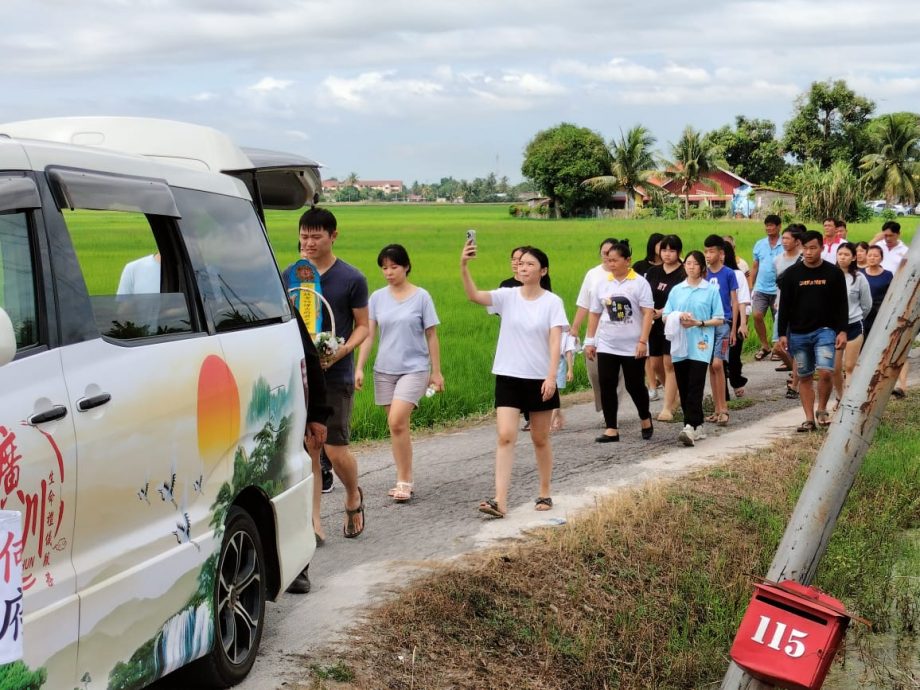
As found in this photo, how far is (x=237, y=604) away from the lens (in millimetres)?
5184

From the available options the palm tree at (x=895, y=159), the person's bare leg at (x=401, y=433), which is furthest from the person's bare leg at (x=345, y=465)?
the palm tree at (x=895, y=159)

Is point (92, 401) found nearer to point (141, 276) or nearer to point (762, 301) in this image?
point (141, 276)

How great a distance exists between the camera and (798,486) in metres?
9.16

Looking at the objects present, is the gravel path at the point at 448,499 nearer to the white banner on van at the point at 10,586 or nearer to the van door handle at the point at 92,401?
the van door handle at the point at 92,401

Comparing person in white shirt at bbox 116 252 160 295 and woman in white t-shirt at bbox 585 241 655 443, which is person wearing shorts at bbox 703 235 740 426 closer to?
woman in white t-shirt at bbox 585 241 655 443

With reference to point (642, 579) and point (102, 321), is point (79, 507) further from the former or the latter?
point (642, 579)

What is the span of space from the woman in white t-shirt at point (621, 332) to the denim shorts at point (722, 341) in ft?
3.11

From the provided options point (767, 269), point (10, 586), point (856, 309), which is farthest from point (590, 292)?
point (10, 586)

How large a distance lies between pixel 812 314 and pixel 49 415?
9.12m

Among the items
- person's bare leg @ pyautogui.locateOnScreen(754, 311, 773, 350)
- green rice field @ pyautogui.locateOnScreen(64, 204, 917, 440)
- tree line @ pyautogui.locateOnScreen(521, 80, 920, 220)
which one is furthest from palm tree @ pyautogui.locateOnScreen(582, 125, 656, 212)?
person's bare leg @ pyautogui.locateOnScreen(754, 311, 773, 350)

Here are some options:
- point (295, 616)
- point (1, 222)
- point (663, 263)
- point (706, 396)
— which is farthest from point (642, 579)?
point (706, 396)

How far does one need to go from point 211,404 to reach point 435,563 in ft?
8.83

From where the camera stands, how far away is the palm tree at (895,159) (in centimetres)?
8294

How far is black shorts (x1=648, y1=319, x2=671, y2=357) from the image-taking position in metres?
12.6
